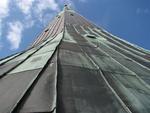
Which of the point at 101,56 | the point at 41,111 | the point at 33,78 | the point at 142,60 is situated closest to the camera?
the point at 41,111

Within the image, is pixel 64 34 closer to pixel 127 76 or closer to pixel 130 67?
pixel 130 67

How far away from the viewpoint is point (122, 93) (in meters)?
12.2

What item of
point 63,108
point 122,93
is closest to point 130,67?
point 122,93

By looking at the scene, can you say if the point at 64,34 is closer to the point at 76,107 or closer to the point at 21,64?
the point at 21,64

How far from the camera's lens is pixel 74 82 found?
40.8 ft

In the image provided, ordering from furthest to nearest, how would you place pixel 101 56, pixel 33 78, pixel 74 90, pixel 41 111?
pixel 101 56
pixel 33 78
pixel 74 90
pixel 41 111

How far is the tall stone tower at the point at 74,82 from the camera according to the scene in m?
10.6

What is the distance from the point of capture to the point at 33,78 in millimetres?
12680

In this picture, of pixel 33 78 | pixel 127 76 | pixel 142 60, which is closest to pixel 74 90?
pixel 33 78

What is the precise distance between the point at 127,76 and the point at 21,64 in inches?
174

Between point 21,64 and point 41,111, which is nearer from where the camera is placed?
point 41,111

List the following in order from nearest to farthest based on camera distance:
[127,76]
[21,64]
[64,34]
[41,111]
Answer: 1. [41,111]
2. [127,76]
3. [21,64]
4. [64,34]

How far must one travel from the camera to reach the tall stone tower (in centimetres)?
1058

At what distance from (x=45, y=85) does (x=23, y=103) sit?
4.95 ft
